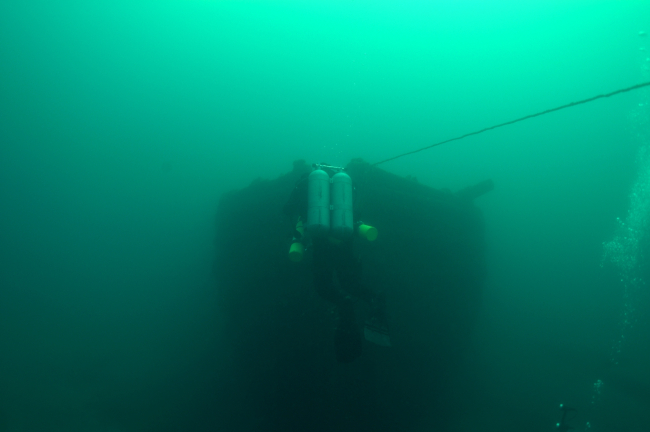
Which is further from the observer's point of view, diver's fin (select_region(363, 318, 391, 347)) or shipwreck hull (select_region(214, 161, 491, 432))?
shipwreck hull (select_region(214, 161, 491, 432))

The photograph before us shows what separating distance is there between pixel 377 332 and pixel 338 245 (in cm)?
139

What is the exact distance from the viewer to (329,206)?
14.4 feet

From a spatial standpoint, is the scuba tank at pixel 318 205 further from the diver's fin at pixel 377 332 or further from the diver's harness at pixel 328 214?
the diver's fin at pixel 377 332

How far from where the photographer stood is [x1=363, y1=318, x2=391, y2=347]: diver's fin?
4293 mm

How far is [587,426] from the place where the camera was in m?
13.5

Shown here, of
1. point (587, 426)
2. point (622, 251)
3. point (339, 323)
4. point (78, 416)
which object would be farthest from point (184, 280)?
point (622, 251)

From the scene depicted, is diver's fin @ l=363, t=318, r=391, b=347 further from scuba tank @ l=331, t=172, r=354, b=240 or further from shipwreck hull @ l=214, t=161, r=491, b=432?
shipwreck hull @ l=214, t=161, r=491, b=432

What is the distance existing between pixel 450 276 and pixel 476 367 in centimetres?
634

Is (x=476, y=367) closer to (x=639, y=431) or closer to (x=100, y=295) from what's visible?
(x=639, y=431)

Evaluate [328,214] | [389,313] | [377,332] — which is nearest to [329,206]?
[328,214]

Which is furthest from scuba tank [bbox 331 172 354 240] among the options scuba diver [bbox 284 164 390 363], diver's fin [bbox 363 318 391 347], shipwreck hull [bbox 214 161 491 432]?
shipwreck hull [bbox 214 161 491 432]

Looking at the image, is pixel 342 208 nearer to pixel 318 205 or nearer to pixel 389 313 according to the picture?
pixel 318 205

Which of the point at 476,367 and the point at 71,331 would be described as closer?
the point at 476,367

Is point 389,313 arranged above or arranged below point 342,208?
below
